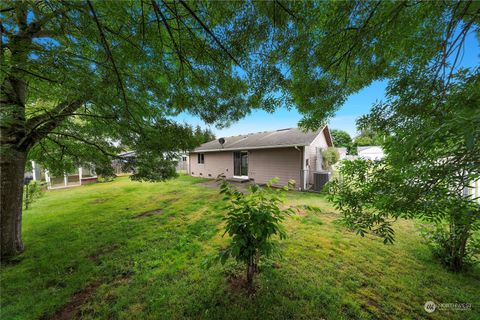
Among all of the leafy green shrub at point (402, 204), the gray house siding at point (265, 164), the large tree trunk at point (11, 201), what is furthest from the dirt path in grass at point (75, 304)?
the gray house siding at point (265, 164)

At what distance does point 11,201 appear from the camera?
3.15 m

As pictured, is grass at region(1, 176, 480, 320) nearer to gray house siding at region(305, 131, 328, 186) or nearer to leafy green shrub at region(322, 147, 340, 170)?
gray house siding at region(305, 131, 328, 186)

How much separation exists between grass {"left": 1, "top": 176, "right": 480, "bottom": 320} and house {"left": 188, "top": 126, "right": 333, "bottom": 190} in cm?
445

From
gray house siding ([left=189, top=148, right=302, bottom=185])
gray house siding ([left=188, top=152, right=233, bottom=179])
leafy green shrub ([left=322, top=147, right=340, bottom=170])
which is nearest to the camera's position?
gray house siding ([left=189, top=148, right=302, bottom=185])

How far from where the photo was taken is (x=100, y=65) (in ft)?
6.71

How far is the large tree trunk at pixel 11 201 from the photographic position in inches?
120

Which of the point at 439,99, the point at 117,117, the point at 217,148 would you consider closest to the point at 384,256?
the point at 439,99

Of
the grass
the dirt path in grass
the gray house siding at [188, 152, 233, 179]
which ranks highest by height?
the gray house siding at [188, 152, 233, 179]

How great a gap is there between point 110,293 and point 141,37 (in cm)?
345

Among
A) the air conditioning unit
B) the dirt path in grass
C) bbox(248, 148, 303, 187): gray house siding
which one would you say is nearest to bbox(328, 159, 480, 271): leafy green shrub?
the dirt path in grass

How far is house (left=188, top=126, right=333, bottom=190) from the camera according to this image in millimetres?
8992

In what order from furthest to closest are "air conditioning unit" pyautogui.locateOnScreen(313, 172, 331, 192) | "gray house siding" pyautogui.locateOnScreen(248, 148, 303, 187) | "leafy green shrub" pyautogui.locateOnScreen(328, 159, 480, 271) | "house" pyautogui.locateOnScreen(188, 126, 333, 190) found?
"gray house siding" pyautogui.locateOnScreen(248, 148, 303, 187) → "house" pyautogui.locateOnScreen(188, 126, 333, 190) → "air conditioning unit" pyautogui.locateOnScreen(313, 172, 331, 192) → "leafy green shrub" pyautogui.locateOnScreen(328, 159, 480, 271)

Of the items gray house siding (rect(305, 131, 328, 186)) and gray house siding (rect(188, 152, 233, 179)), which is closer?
gray house siding (rect(305, 131, 328, 186))

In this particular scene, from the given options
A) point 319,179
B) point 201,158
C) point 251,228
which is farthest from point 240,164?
point 251,228
